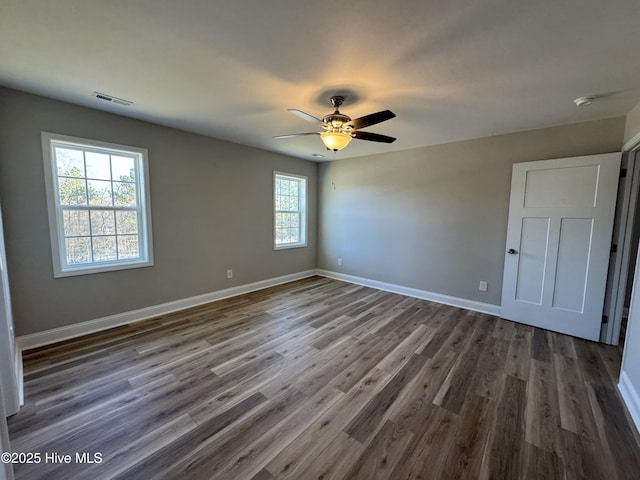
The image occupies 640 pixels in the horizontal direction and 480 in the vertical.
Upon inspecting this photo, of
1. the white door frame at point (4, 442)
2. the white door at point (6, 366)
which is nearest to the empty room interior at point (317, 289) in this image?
the white door at point (6, 366)

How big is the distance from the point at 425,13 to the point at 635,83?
2.11 metres

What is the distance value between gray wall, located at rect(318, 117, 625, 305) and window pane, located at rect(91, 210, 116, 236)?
3.66 meters

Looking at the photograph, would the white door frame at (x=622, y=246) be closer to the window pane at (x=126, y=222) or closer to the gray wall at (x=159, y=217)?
the gray wall at (x=159, y=217)

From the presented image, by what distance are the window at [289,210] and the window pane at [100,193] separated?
2.46 meters

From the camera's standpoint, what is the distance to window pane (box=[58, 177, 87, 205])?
2.82 m

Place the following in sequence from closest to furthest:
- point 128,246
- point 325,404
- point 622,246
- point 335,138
A: point 325,404 < point 335,138 < point 622,246 < point 128,246

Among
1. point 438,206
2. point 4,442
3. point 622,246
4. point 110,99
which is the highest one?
point 110,99

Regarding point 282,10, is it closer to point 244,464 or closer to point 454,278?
point 244,464

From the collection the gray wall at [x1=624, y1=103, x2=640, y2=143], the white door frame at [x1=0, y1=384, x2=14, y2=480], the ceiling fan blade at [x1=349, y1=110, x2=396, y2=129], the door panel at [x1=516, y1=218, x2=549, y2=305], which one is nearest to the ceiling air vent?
the ceiling fan blade at [x1=349, y1=110, x2=396, y2=129]

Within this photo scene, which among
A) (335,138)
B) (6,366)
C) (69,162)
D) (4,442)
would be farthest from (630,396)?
(69,162)

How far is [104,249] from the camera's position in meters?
3.15

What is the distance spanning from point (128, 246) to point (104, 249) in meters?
0.24

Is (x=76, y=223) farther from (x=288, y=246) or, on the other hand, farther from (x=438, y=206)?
(x=438, y=206)

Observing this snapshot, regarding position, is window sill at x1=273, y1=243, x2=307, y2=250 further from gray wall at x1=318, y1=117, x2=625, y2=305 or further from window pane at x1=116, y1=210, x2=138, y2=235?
window pane at x1=116, y1=210, x2=138, y2=235
